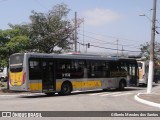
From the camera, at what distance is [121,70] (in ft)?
113

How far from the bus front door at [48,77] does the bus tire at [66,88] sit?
0.96m

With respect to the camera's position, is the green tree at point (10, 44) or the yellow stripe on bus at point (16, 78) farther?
the green tree at point (10, 44)

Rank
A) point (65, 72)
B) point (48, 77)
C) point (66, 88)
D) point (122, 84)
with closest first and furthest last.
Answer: point (48, 77), point (65, 72), point (66, 88), point (122, 84)

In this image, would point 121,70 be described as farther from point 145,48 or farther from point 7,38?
point 145,48

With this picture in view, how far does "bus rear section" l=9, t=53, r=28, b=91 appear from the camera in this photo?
86.0 ft

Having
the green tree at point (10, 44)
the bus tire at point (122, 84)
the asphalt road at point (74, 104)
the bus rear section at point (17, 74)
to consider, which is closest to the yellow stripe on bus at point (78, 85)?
the bus rear section at point (17, 74)

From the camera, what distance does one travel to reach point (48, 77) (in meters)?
27.5

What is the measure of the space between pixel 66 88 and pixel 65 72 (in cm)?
125

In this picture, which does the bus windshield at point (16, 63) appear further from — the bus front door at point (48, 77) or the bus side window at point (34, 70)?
the bus front door at point (48, 77)

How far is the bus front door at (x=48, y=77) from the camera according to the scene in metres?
27.2

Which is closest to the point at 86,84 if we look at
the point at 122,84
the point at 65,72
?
the point at 65,72

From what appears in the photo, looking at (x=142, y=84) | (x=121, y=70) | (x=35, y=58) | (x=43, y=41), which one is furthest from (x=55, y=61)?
(x=142, y=84)

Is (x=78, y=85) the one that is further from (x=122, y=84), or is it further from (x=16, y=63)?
(x=122, y=84)

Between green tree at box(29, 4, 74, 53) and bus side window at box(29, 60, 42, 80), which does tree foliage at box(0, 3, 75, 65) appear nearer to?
green tree at box(29, 4, 74, 53)
